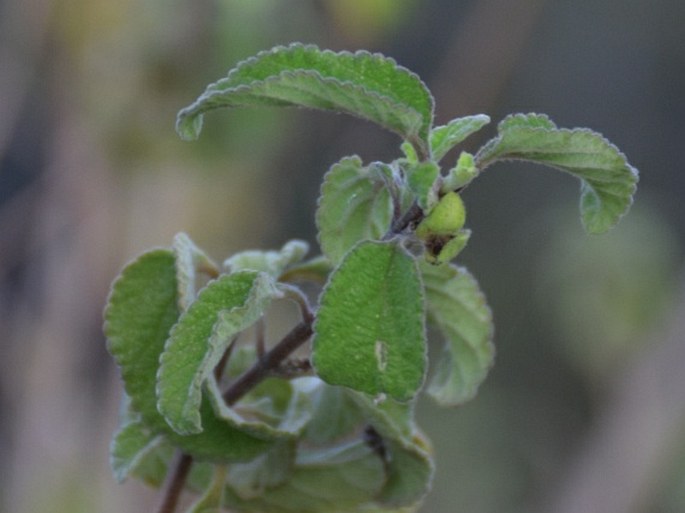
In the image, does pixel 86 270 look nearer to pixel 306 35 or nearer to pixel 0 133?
pixel 0 133

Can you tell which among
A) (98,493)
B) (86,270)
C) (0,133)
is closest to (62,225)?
(86,270)

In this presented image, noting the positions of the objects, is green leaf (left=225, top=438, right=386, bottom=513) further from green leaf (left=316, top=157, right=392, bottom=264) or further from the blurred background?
the blurred background

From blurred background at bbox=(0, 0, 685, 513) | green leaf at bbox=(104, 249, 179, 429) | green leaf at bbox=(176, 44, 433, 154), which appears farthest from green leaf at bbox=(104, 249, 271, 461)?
blurred background at bbox=(0, 0, 685, 513)

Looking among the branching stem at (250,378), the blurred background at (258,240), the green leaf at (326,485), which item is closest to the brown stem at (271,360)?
the branching stem at (250,378)

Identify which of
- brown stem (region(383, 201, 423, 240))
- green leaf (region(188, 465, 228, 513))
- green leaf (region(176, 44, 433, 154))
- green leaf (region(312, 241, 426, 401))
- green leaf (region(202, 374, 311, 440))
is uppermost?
green leaf (region(176, 44, 433, 154))

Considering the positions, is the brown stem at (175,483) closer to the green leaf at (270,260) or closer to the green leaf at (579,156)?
the green leaf at (270,260)

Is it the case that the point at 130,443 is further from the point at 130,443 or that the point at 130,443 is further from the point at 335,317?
the point at 335,317
